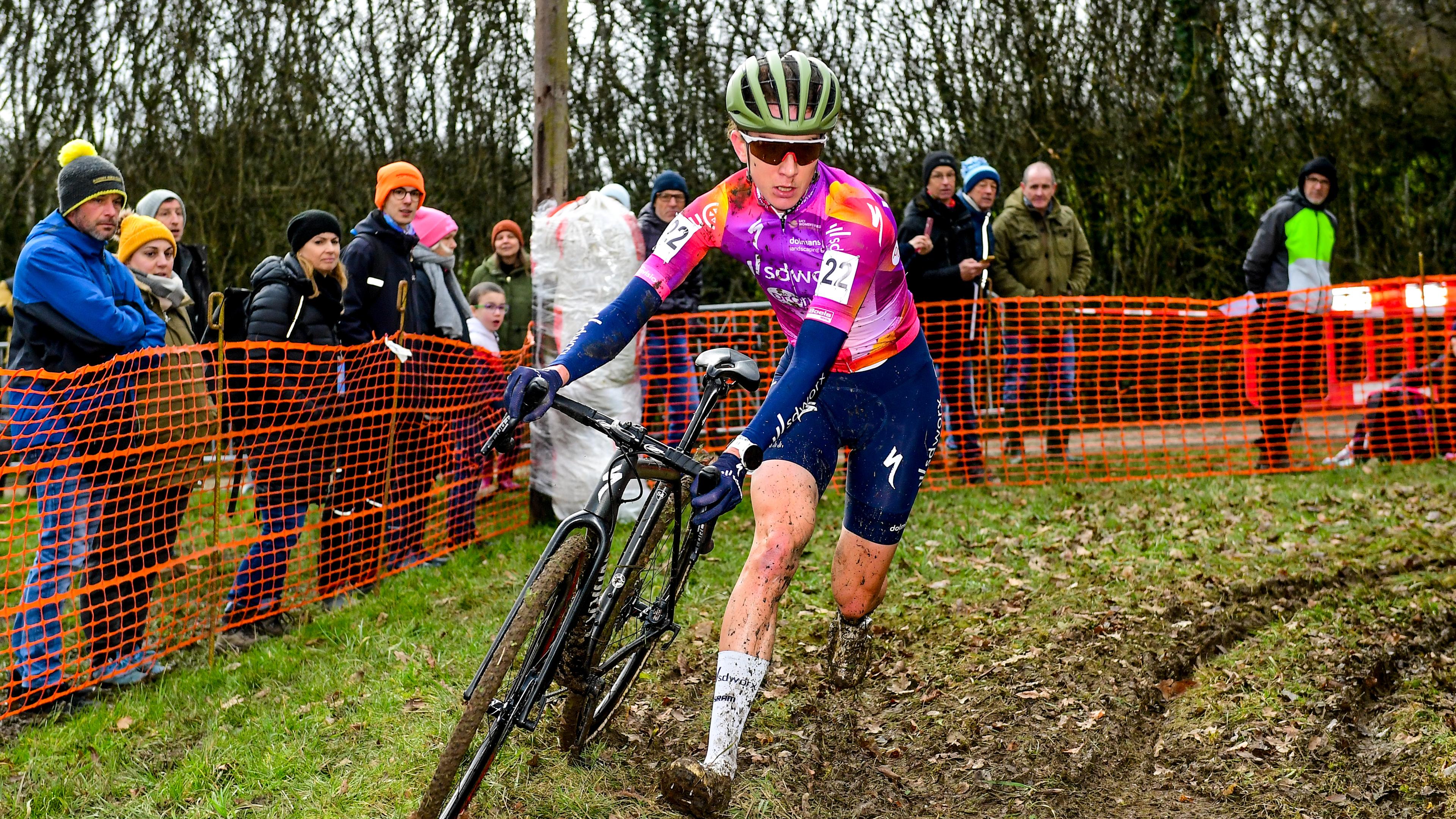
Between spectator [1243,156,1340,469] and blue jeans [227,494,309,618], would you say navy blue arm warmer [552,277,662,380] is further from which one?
spectator [1243,156,1340,469]

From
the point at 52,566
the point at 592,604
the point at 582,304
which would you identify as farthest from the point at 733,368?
the point at 582,304

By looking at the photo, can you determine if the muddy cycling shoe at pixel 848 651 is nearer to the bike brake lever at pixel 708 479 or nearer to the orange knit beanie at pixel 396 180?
the bike brake lever at pixel 708 479

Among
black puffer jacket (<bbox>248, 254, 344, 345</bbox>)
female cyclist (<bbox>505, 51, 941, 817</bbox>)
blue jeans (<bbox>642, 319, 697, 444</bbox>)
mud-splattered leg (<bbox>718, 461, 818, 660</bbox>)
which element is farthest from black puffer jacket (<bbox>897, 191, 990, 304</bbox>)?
mud-splattered leg (<bbox>718, 461, 818, 660</bbox>)

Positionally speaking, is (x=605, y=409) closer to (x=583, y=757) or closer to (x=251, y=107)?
(x=583, y=757)

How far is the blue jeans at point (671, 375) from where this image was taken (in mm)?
9133

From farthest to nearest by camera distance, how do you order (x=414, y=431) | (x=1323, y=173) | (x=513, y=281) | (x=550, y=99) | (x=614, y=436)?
(x=1323, y=173)
(x=513, y=281)
(x=550, y=99)
(x=414, y=431)
(x=614, y=436)

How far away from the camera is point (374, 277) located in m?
7.34

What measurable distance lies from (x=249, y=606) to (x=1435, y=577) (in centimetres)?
615

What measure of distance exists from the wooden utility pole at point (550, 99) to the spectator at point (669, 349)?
77 centimetres

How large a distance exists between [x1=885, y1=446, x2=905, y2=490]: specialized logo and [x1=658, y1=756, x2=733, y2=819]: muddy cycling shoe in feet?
4.22

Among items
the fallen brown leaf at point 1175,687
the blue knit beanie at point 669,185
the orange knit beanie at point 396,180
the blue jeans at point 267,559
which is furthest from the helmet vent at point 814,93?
the blue knit beanie at point 669,185

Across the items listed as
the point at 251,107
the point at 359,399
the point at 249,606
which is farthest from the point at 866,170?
the point at 249,606

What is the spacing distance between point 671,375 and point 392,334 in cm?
237

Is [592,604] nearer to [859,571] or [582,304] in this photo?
[859,571]
